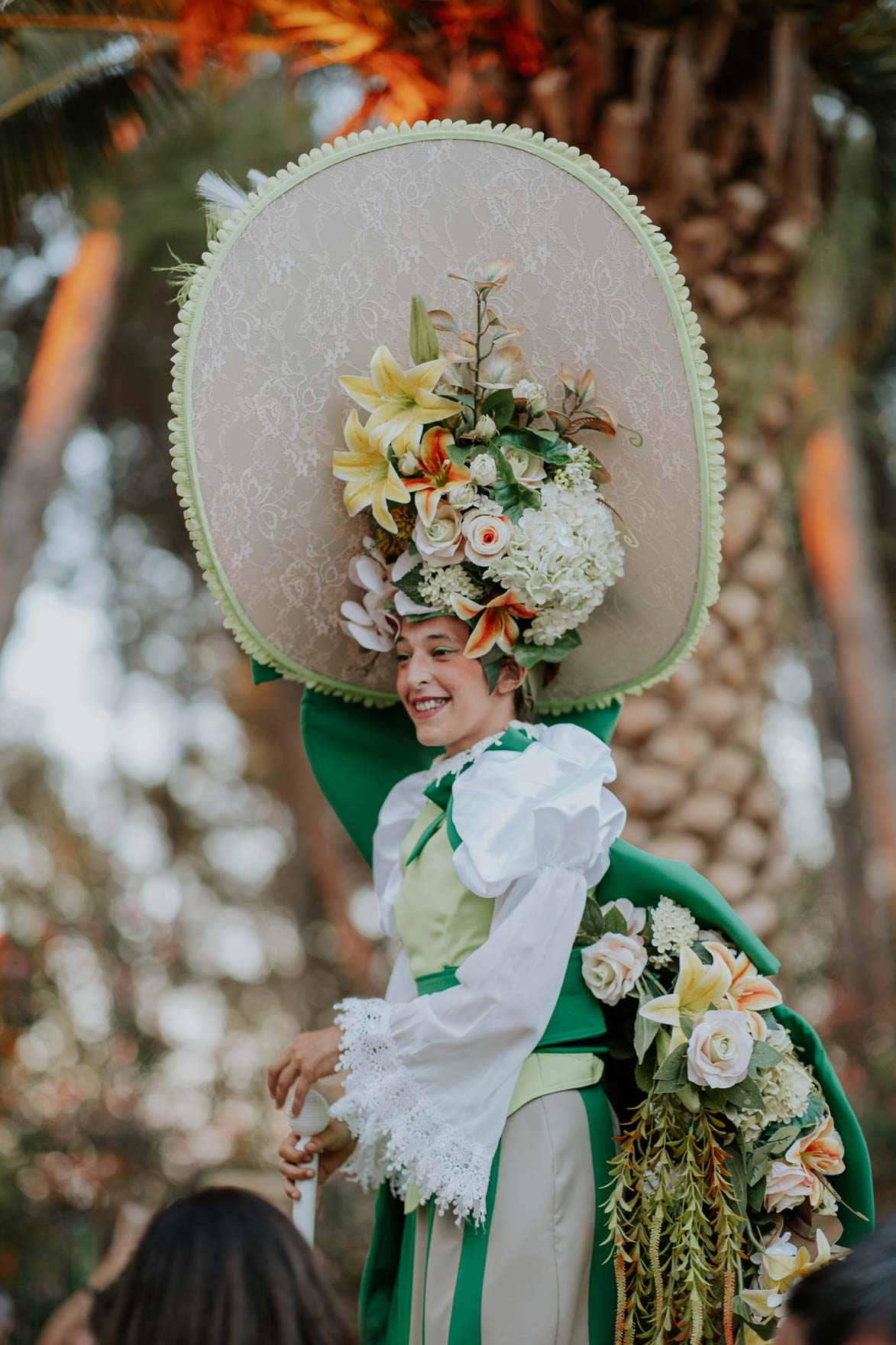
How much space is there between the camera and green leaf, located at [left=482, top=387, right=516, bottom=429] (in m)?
2.75

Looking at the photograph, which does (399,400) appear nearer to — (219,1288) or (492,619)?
(492,619)

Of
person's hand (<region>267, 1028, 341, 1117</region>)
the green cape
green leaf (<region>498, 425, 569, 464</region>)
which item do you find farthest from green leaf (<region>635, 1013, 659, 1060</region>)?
green leaf (<region>498, 425, 569, 464</region>)

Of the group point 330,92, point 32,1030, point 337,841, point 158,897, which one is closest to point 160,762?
point 158,897

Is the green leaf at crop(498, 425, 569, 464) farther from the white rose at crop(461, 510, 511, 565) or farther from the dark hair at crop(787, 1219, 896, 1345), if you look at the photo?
the dark hair at crop(787, 1219, 896, 1345)

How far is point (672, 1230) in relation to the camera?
247cm

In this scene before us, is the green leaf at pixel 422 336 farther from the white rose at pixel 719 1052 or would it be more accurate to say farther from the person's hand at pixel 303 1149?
the person's hand at pixel 303 1149

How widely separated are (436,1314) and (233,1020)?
9334 mm

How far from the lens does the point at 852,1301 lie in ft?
5.41

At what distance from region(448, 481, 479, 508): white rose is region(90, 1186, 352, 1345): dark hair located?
1.41m

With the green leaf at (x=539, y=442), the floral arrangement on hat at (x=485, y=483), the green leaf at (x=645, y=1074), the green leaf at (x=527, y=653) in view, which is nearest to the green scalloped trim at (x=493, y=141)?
the floral arrangement on hat at (x=485, y=483)

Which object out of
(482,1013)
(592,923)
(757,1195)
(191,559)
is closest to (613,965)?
(592,923)

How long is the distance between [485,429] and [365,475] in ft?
0.87

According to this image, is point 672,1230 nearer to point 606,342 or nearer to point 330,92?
point 606,342

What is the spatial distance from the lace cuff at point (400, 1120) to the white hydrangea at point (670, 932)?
1.77 feet
